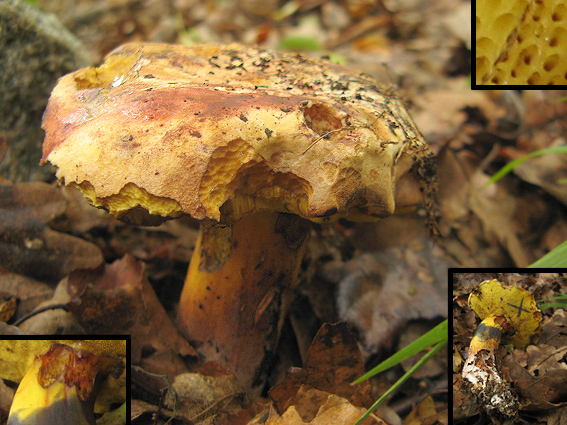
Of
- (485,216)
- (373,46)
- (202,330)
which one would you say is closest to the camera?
(202,330)

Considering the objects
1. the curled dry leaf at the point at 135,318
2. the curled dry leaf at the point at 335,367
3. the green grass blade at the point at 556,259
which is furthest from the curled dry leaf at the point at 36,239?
the green grass blade at the point at 556,259

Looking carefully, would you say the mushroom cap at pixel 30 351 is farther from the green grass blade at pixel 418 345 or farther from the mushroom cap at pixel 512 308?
the mushroom cap at pixel 512 308

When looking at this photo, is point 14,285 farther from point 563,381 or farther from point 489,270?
point 563,381

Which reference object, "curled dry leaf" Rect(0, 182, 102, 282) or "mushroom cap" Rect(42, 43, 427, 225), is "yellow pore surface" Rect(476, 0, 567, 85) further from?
"curled dry leaf" Rect(0, 182, 102, 282)

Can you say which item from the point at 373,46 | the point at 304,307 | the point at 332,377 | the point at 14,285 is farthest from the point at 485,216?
the point at 14,285

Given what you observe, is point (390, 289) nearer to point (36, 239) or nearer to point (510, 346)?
point (510, 346)

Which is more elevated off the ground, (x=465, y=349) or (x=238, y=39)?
(x=238, y=39)

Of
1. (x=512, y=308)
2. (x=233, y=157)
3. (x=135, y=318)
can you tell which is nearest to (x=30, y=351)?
(x=135, y=318)
